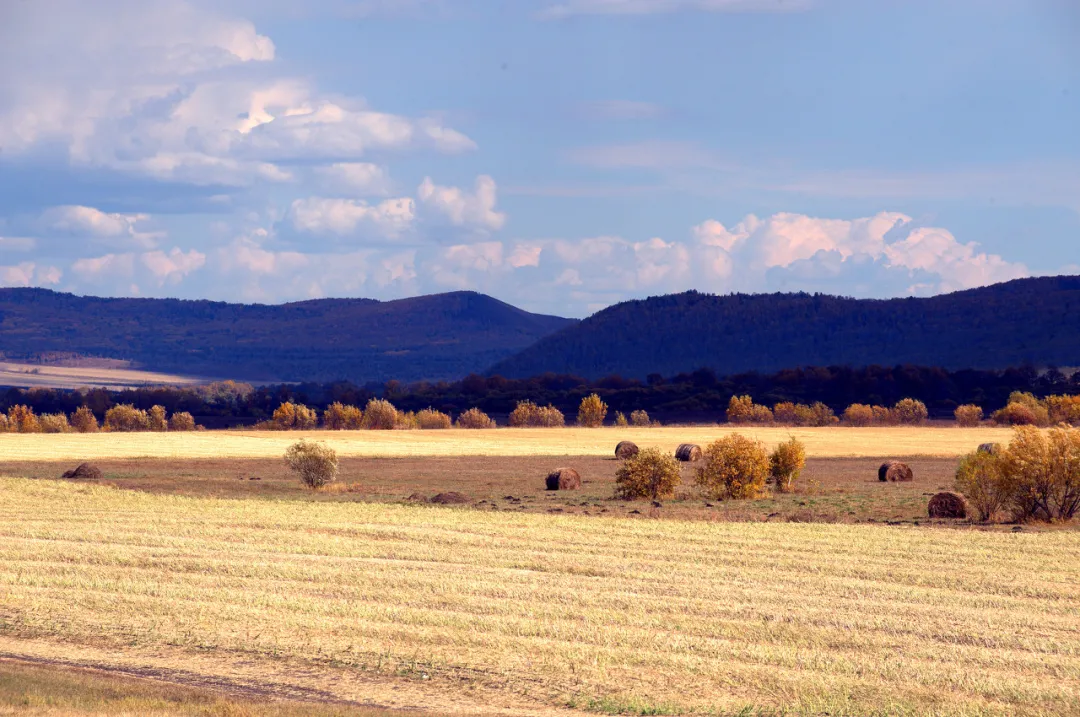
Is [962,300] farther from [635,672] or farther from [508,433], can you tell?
[635,672]

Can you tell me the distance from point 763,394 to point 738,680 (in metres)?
102

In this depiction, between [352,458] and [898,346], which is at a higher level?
[898,346]

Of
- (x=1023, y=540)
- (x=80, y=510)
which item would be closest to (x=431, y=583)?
(x=1023, y=540)

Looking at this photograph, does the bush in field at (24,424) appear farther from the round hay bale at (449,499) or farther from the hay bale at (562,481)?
the round hay bale at (449,499)

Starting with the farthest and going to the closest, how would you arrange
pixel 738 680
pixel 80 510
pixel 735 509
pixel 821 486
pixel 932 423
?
1. pixel 932 423
2. pixel 821 486
3. pixel 735 509
4. pixel 80 510
5. pixel 738 680

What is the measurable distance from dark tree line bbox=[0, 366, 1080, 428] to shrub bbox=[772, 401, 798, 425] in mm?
4937

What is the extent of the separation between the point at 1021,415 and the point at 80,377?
13641 centimetres

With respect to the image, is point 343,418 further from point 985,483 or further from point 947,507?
point 985,483

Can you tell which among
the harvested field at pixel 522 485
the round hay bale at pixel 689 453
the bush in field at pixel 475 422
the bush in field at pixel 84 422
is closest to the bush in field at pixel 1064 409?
the harvested field at pixel 522 485

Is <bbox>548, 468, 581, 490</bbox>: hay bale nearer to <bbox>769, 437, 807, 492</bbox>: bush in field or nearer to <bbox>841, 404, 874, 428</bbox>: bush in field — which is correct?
<bbox>769, 437, 807, 492</bbox>: bush in field

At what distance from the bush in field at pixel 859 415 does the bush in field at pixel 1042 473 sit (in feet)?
226

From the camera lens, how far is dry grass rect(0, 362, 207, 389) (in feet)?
540

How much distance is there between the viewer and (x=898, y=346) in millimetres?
139500

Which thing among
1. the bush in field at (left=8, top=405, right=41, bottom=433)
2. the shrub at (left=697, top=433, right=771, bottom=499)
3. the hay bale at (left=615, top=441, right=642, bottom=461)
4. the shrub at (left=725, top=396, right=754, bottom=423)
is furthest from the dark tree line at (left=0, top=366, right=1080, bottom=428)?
the shrub at (left=697, top=433, right=771, bottom=499)
